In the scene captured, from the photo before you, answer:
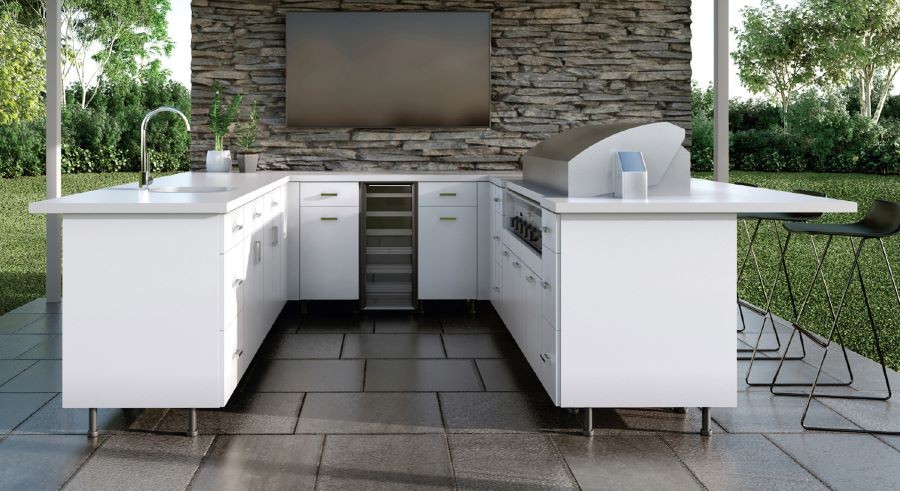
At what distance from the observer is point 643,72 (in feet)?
21.8

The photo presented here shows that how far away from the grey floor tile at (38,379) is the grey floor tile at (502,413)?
167cm

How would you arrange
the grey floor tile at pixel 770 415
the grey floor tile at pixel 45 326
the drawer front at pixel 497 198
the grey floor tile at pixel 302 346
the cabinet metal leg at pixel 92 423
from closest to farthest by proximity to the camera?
the cabinet metal leg at pixel 92 423, the grey floor tile at pixel 770 415, the grey floor tile at pixel 302 346, the grey floor tile at pixel 45 326, the drawer front at pixel 497 198

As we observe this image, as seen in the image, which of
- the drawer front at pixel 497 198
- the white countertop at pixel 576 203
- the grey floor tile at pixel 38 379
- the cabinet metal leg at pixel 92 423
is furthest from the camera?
the drawer front at pixel 497 198

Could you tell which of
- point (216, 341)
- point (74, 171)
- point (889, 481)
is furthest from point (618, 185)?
point (74, 171)

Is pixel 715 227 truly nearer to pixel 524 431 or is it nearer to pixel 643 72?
pixel 524 431

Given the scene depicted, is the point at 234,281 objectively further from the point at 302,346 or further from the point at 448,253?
the point at 448,253

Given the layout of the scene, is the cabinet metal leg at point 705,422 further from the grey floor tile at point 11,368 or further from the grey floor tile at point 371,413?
the grey floor tile at point 11,368

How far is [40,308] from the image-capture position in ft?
19.6

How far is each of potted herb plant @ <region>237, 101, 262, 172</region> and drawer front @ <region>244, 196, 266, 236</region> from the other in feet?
5.14

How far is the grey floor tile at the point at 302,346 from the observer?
479cm

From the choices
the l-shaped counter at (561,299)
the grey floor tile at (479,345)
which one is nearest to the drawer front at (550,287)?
the l-shaped counter at (561,299)

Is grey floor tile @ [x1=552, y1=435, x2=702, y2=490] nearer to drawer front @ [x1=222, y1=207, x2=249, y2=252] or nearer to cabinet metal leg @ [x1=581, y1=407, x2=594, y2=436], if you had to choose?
cabinet metal leg @ [x1=581, y1=407, x2=594, y2=436]

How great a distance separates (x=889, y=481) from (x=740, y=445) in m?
0.50

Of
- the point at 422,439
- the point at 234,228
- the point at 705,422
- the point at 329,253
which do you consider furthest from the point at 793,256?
the point at 234,228
